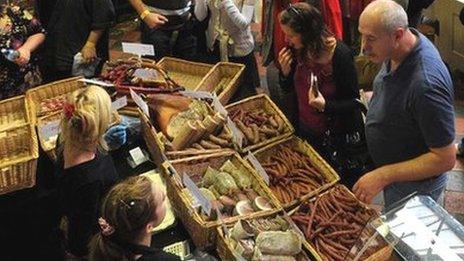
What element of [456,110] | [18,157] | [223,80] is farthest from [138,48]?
[456,110]

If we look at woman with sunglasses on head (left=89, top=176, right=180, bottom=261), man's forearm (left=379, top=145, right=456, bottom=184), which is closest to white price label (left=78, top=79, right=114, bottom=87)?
woman with sunglasses on head (left=89, top=176, right=180, bottom=261)

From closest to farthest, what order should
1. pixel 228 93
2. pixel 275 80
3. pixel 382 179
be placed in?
pixel 382 179
pixel 228 93
pixel 275 80

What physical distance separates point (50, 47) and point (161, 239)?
2041 millimetres

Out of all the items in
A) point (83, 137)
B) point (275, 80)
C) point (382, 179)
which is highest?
point (83, 137)

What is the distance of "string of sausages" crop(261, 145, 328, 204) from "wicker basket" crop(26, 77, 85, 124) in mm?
1467

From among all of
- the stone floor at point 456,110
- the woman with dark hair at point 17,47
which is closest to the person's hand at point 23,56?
the woman with dark hair at point 17,47

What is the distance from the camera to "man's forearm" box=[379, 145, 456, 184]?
256 cm

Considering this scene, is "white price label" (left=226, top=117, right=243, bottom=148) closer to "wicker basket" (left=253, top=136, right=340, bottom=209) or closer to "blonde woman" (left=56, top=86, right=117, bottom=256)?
"wicker basket" (left=253, top=136, right=340, bottom=209)

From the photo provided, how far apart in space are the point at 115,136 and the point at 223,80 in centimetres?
127

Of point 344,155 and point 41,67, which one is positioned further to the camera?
point 41,67

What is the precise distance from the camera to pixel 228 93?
412cm

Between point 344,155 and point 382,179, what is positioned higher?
point 382,179

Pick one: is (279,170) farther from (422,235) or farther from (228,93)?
(422,235)

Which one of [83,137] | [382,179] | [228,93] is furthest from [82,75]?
[382,179]
